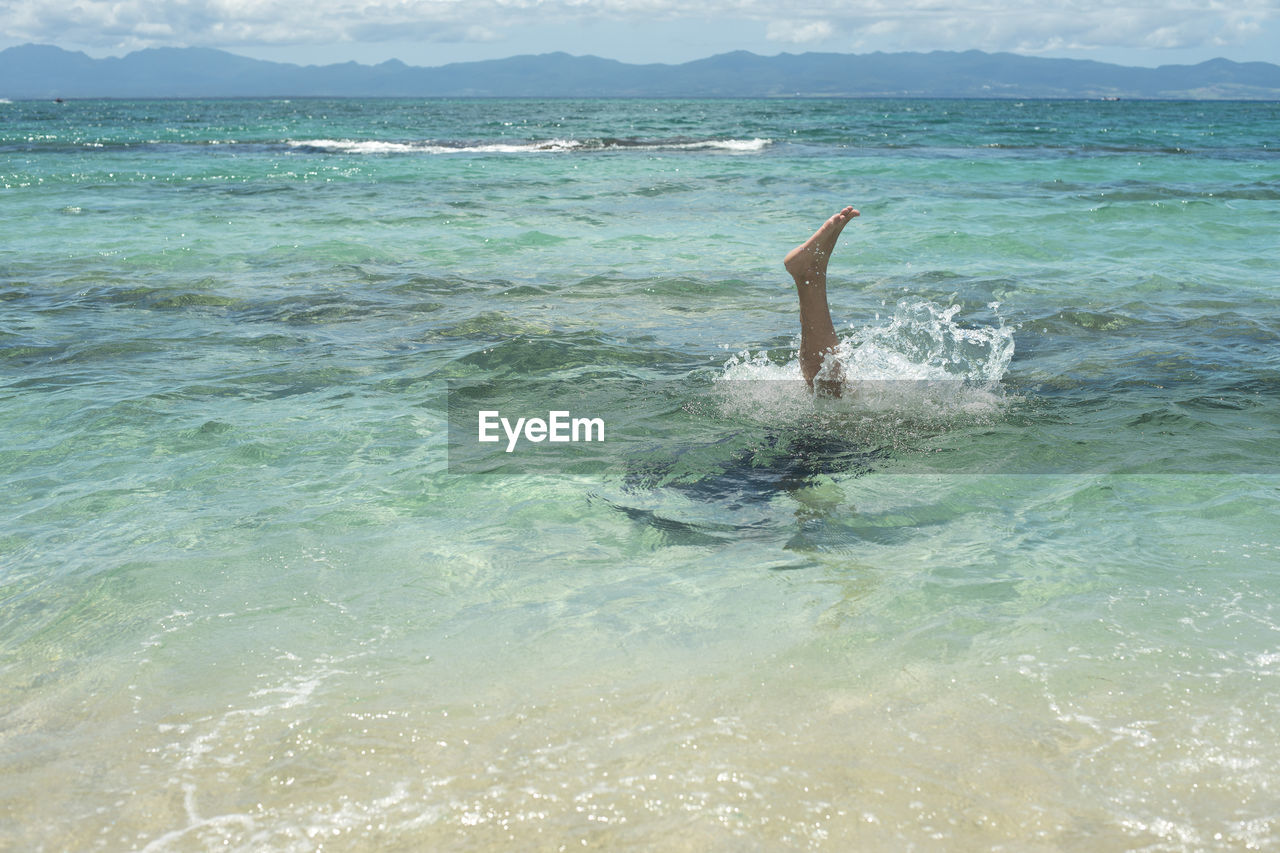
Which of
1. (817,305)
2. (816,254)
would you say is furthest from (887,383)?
(816,254)

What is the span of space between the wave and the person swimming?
96.1ft

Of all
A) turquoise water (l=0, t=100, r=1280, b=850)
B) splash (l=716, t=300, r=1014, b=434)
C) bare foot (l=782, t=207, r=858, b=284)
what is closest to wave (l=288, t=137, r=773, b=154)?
turquoise water (l=0, t=100, r=1280, b=850)

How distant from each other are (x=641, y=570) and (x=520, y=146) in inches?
1442

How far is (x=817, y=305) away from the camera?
20.2 feet

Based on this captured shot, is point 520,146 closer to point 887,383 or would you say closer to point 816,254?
point 887,383

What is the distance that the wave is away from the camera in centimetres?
3594

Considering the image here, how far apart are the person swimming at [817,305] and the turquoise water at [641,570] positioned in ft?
0.89

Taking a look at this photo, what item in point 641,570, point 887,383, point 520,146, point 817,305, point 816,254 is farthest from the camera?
point 520,146

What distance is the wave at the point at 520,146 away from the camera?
118 feet

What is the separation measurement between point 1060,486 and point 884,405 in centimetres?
155

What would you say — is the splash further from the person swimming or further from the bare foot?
the bare foot

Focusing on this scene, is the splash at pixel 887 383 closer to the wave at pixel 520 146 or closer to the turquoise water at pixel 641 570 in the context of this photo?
the turquoise water at pixel 641 570

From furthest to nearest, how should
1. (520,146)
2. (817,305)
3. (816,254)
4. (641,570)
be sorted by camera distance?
1. (520,146)
2. (817,305)
3. (816,254)
4. (641,570)

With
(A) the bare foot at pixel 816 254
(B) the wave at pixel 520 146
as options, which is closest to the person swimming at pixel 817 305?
(A) the bare foot at pixel 816 254
